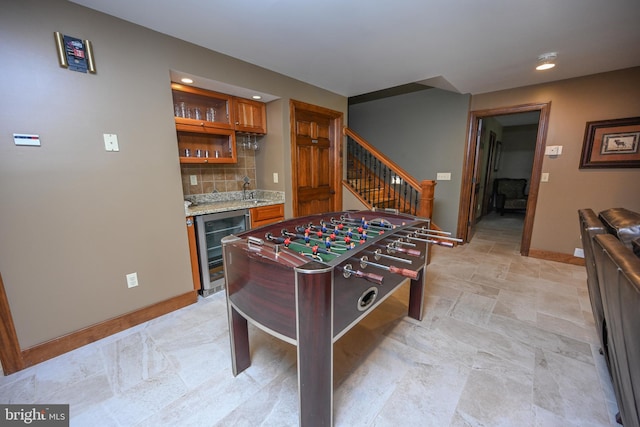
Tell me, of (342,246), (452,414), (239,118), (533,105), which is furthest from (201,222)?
(533,105)

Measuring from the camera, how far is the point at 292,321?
1.04 metres

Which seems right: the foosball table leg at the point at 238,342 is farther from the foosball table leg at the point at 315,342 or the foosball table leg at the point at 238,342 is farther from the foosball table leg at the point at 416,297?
the foosball table leg at the point at 416,297

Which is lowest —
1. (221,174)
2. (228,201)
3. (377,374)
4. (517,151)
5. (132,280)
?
(377,374)

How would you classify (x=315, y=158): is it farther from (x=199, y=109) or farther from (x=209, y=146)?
(x=199, y=109)

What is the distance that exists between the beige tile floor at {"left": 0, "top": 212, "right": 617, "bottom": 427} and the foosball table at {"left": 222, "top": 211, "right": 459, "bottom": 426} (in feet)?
0.83

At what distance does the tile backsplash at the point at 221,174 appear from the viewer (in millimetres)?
2775

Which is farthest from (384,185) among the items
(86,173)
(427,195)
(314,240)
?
(86,173)

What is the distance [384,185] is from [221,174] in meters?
2.48

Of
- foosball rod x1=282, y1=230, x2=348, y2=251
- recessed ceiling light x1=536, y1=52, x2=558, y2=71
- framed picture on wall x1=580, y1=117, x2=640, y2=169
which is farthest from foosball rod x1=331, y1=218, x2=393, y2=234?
framed picture on wall x1=580, y1=117, x2=640, y2=169

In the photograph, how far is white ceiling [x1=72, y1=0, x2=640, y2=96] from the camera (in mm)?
1677

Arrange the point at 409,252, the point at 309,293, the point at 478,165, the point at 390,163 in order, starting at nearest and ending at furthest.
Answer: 1. the point at 309,293
2. the point at 409,252
3. the point at 390,163
4. the point at 478,165

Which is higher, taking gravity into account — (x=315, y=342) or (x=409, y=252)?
(x=409, y=252)

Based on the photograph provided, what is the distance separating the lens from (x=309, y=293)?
95 centimetres

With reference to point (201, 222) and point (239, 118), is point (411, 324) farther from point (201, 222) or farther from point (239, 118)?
point (239, 118)
